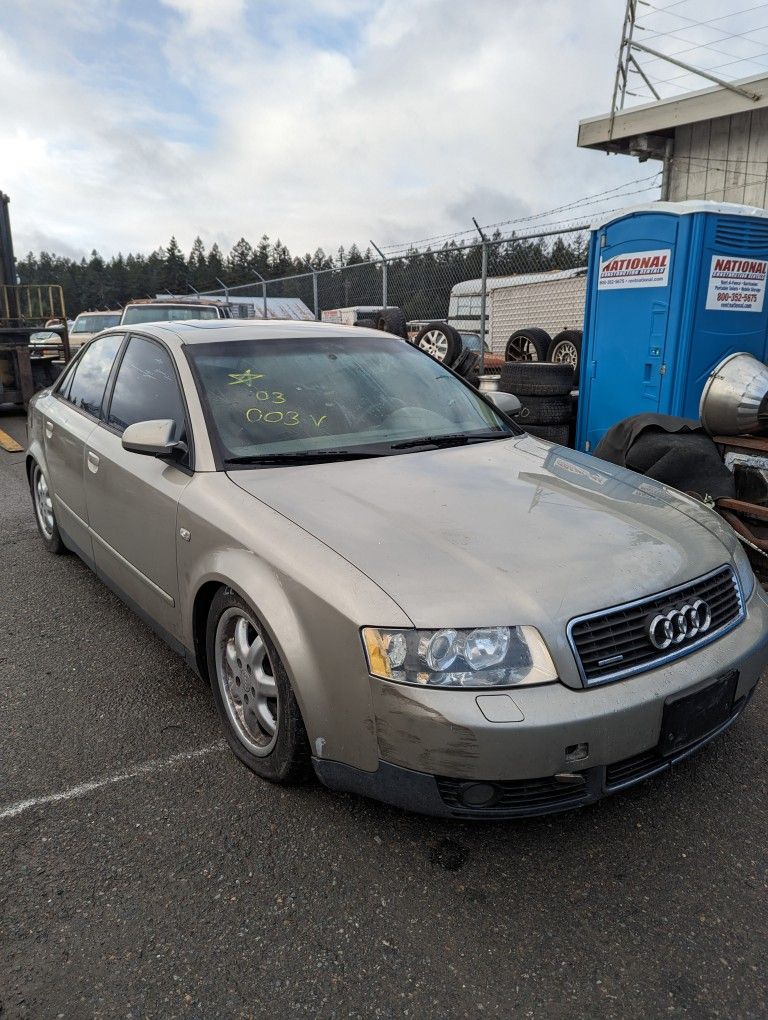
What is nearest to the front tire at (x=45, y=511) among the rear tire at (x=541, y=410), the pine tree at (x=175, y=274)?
the rear tire at (x=541, y=410)

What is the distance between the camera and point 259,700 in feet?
8.27

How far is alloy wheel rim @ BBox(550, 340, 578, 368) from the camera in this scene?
26.7 ft

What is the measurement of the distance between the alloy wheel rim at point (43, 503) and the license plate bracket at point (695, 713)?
3.92 metres

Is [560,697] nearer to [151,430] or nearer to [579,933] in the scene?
[579,933]

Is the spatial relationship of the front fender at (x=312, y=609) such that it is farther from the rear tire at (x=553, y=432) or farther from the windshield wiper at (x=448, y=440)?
the rear tire at (x=553, y=432)

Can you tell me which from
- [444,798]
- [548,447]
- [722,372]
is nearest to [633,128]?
[722,372]

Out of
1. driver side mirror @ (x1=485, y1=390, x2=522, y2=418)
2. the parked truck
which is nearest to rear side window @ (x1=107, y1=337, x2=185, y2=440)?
driver side mirror @ (x1=485, y1=390, x2=522, y2=418)

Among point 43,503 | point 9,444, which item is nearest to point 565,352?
point 43,503

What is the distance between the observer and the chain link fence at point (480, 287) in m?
10.0

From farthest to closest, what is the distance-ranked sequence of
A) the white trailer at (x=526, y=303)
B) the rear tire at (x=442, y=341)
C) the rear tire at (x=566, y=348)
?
the white trailer at (x=526, y=303) < the rear tire at (x=442, y=341) < the rear tire at (x=566, y=348)

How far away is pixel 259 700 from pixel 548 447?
1832 millimetres

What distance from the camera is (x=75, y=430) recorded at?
4.00 m

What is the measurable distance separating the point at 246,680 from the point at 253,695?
6 centimetres

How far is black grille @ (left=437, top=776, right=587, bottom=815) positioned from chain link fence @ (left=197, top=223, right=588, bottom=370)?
23.2ft
